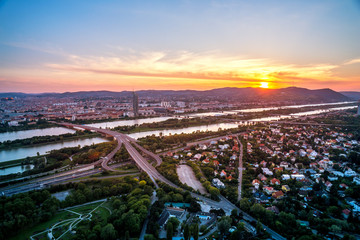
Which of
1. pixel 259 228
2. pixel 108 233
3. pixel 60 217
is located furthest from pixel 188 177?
pixel 60 217

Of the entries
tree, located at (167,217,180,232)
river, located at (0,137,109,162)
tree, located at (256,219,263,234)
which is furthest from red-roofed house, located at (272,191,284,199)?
river, located at (0,137,109,162)

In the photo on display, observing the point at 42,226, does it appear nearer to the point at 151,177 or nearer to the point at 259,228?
the point at 151,177

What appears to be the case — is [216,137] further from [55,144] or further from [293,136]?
[55,144]

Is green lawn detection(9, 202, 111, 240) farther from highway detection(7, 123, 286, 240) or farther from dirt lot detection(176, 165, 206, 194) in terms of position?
dirt lot detection(176, 165, 206, 194)

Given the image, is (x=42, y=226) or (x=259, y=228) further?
(x=42, y=226)

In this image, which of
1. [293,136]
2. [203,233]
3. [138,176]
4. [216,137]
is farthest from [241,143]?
[203,233]

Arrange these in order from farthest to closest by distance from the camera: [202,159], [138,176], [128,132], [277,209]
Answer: [128,132] → [202,159] → [138,176] → [277,209]

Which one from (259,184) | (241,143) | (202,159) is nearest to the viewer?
(259,184)

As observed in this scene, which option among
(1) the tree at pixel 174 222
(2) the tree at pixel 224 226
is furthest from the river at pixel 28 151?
(2) the tree at pixel 224 226

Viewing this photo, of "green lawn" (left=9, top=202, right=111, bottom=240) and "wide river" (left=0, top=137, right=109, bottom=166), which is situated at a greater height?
"wide river" (left=0, top=137, right=109, bottom=166)
